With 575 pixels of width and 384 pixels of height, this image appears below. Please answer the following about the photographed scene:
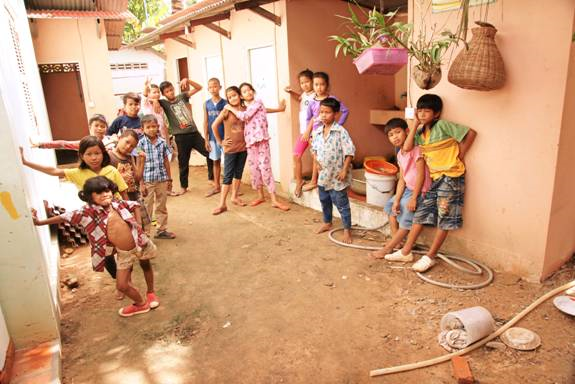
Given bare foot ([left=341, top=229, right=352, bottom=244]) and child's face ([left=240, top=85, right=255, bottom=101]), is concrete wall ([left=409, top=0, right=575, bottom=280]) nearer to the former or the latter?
bare foot ([left=341, top=229, right=352, bottom=244])

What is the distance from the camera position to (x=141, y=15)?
914 inches

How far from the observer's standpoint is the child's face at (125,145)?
4.11 meters

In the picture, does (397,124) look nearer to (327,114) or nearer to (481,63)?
(327,114)

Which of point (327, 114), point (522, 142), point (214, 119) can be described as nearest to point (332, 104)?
point (327, 114)

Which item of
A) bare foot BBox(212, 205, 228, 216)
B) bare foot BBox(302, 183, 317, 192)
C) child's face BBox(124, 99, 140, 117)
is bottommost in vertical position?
bare foot BBox(212, 205, 228, 216)

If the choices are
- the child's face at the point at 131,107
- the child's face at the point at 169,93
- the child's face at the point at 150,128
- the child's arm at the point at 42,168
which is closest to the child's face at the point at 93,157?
the child's arm at the point at 42,168

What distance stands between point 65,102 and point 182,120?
547cm

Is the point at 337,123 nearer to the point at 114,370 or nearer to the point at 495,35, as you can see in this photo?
the point at 495,35

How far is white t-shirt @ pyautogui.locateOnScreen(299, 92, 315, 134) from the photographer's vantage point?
5568mm

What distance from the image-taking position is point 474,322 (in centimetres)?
282

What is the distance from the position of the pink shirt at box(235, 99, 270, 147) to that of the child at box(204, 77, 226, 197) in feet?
1.61

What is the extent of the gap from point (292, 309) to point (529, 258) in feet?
7.02

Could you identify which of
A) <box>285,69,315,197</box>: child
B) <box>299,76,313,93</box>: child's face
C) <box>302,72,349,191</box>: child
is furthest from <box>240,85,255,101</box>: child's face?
<box>302,72,349,191</box>: child

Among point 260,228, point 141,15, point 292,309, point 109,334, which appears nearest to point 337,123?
point 260,228
